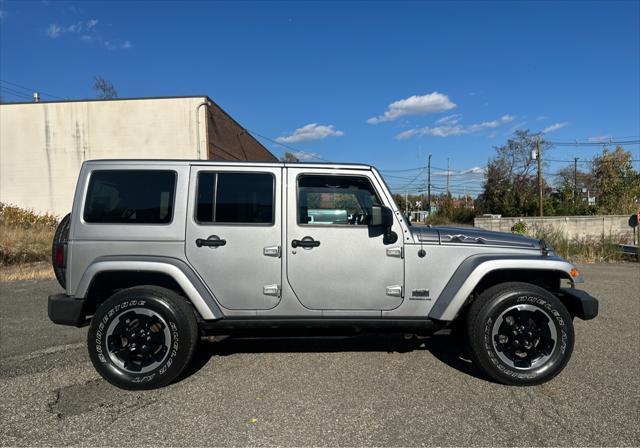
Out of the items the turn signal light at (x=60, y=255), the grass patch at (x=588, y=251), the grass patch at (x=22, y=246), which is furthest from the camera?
the grass patch at (x=588, y=251)

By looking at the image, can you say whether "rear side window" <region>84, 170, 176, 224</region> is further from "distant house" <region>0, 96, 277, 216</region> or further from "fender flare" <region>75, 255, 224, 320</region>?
"distant house" <region>0, 96, 277, 216</region>

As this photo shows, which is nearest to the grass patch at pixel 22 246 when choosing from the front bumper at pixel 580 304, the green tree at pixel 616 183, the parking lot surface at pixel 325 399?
the parking lot surface at pixel 325 399

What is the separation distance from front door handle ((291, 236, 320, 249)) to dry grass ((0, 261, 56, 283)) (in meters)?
8.33

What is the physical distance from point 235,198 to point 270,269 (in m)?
A: 0.70

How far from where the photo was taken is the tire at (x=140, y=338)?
3.48m

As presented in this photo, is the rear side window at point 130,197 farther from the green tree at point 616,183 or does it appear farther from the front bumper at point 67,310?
the green tree at point 616,183

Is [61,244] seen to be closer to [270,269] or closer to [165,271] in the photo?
[165,271]

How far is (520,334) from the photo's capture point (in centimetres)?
358

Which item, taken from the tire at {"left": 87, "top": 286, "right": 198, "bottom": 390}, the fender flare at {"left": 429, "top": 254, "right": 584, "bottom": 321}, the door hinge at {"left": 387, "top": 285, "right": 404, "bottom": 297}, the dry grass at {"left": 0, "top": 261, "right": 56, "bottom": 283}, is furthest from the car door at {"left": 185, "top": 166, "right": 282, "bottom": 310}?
the dry grass at {"left": 0, "top": 261, "right": 56, "bottom": 283}

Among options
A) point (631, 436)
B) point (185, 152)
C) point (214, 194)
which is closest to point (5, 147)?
point (185, 152)

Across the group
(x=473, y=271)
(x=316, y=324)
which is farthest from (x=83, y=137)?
(x=473, y=271)

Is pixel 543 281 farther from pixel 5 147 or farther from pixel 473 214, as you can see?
pixel 473 214

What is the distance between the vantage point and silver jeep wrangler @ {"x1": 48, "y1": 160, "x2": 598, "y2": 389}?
352cm

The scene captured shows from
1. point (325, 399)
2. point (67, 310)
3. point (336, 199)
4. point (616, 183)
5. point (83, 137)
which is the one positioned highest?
point (83, 137)
